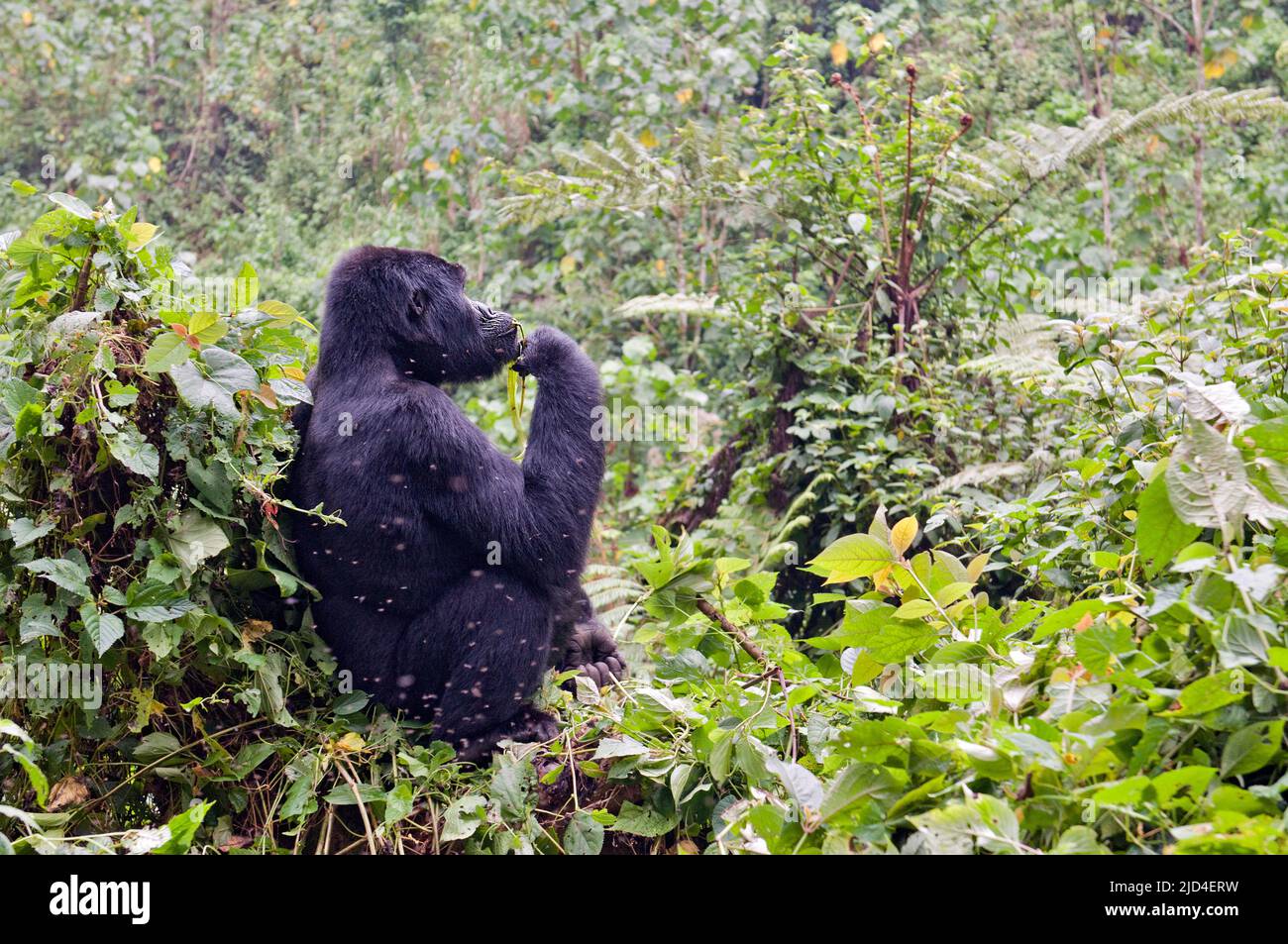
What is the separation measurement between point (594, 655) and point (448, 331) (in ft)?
3.87

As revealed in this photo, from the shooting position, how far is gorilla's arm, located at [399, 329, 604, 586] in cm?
332

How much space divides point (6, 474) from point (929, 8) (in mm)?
9027

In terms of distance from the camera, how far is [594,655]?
4.02 metres

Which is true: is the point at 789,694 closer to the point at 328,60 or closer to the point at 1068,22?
the point at 1068,22

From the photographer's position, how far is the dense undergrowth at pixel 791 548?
6.54ft

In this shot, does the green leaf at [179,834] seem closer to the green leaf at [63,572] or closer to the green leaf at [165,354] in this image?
the green leaf at [63,572]

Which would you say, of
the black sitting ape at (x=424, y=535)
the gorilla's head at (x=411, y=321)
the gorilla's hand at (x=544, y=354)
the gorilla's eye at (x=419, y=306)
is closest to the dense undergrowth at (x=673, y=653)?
the black sitting ape at (x=424, y=535)

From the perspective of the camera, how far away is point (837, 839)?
6.61ft

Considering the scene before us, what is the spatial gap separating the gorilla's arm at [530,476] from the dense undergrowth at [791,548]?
0.96ft

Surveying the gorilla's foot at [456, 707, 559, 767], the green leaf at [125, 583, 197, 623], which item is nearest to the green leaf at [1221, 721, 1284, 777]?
the gorilla's foot at [456, 707, 559, 767]

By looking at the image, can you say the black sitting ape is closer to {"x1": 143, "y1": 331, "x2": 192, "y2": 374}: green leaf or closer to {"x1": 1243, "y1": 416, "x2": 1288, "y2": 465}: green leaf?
{"x1": 143, "y1": 331, "x2": 192, "y2": 374}: green leaf

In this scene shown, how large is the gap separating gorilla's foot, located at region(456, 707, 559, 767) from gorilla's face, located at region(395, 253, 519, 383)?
1093 millimetres

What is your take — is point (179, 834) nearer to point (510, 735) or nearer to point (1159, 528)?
point (510, 735)
